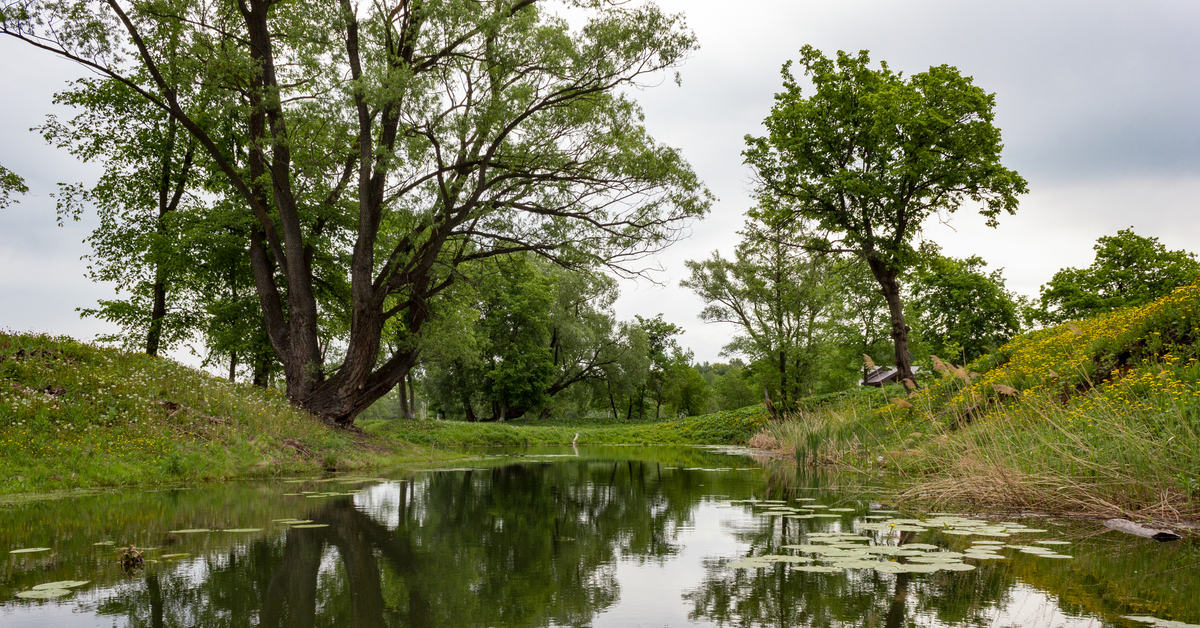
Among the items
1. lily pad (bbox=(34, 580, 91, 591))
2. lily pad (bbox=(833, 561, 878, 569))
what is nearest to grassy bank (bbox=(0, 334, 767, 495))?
lily pad (bbox=(34, 580, 91, 591))

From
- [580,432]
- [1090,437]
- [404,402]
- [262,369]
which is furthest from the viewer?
[404,402]

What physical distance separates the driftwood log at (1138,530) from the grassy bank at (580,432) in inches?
737

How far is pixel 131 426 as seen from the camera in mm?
9828

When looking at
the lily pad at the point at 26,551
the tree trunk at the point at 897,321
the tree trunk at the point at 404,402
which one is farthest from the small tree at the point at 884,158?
the tree trunk at the point at 404,402

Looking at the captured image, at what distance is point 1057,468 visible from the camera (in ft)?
20.1

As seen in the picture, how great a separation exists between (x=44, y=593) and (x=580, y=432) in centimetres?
3392

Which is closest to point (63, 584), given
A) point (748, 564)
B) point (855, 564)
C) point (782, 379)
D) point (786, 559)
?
point (748, 564)

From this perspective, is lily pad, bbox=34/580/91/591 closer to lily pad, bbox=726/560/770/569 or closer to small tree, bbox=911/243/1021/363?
lily pad, bbox=726/560/770/569

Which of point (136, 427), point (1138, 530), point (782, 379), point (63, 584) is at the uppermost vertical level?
point (782, 379)

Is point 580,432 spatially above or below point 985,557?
below

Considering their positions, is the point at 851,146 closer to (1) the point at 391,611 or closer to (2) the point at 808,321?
(2) the point at 808,321

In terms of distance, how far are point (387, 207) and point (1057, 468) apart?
14.6m

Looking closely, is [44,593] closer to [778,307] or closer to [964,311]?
[778,307]

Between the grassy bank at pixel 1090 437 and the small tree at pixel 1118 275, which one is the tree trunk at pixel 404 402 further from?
the small tree at pixel 1118 275
